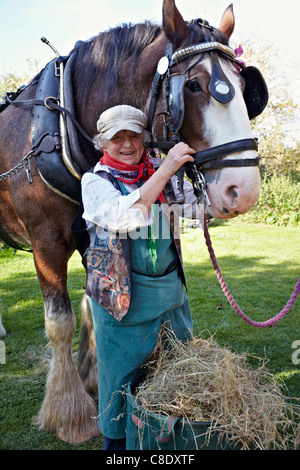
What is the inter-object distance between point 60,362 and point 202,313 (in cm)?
234

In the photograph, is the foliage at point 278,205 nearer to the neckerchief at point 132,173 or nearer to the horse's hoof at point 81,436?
the horse's hoof at point 81,436

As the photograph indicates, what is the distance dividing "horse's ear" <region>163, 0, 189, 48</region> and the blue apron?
0.85m

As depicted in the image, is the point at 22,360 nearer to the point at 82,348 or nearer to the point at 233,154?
the point at 82,348

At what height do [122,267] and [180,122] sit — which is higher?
[180,122]

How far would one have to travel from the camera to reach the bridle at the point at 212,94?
1.57 metres

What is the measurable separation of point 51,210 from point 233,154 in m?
1.11

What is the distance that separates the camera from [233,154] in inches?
61.5

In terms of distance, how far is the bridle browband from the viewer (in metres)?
1.56

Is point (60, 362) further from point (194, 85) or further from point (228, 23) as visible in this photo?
point (228, 23)

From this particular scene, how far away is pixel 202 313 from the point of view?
443cm

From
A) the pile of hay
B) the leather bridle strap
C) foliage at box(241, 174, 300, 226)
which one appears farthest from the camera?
foliage at box(241, 174, 300, 226)

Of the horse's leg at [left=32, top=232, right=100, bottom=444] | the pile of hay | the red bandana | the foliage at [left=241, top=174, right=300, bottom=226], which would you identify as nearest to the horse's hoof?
the horse's leg at [left=32, top=232, right=100, bottom=444]
